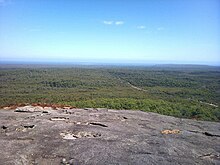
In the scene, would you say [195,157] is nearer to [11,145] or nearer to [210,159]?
[210,159]

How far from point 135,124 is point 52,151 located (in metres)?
7.35

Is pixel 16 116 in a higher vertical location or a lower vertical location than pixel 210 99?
higher

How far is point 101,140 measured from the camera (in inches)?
496

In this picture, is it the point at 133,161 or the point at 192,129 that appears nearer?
the point at 133,161

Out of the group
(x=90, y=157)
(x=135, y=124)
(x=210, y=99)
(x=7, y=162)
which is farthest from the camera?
(x=210, y=99)

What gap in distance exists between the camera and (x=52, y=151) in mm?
10938

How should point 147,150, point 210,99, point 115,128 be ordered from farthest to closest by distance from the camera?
point 210,99 < point 115,128 < point 147,150

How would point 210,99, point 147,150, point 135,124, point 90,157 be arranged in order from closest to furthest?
point 90,157, point 147,150, point 135,124, point 210,99

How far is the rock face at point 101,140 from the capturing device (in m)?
10.4

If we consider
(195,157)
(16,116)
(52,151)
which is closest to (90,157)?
(52,151)

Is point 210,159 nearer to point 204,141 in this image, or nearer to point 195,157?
point 195,157

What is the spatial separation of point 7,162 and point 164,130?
10.0 meters

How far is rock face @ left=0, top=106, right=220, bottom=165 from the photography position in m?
10.4

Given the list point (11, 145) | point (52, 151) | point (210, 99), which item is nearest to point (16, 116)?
point (11, 145)
